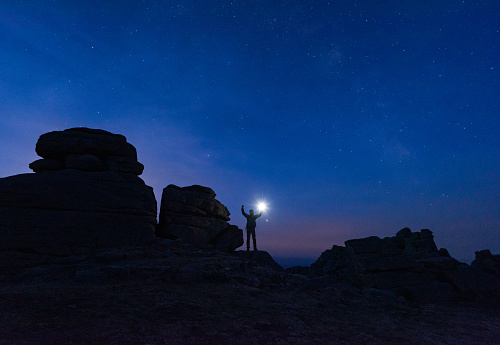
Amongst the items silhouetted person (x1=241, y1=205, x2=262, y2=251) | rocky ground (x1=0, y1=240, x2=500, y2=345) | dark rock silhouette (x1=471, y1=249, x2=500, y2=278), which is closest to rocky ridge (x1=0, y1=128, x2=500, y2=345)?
rocky ground (x1=0, y1=240, x2=500, y2=345)

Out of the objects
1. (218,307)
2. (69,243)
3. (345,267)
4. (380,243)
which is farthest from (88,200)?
(380,243)

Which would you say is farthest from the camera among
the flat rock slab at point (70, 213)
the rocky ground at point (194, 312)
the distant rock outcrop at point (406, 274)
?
the distant rock outcrop at point (406, 274)

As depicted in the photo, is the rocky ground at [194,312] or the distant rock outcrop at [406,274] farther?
the distant rock outcrop at [406,274]

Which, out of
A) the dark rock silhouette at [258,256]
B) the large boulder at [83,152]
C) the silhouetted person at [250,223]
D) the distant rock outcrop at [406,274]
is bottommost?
the distant rock outcrop at [406,274]

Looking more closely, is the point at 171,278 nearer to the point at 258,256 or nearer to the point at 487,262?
the point at 258,256

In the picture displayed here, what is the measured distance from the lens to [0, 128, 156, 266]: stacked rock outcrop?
16.6 metres

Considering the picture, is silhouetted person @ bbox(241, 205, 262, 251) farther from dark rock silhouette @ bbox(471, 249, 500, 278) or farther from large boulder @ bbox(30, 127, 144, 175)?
dark rock silhouette @ bbox(471, 249, 500, 278)

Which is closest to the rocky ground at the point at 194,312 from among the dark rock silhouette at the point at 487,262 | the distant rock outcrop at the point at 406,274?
the distant rock outcrop at the point at 406,274

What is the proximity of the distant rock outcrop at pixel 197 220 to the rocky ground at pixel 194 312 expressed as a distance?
9.14 m

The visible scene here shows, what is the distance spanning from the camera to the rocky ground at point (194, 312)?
21.0ft

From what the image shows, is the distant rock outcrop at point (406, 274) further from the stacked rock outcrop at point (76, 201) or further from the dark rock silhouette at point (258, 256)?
the stacked rock outcrop at point (76, 201)

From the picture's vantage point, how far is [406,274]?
21281 mm

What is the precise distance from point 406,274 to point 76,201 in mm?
26466

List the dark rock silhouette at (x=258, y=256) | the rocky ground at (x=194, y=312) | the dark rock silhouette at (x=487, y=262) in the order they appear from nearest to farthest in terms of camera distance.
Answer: the rocky ground at (x=194, y=312)
the dark rock silhouette at (x=258, y=256)
the dark rock silhouette at (x=487, y=262)
